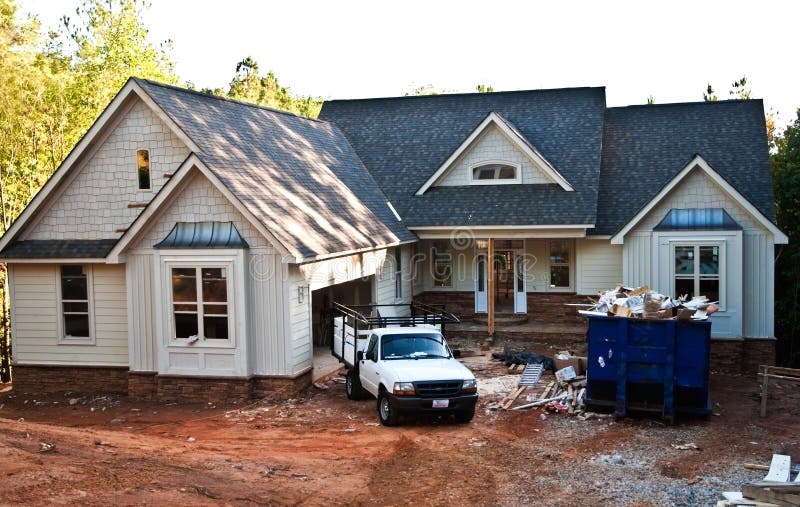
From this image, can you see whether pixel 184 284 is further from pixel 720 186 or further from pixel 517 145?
pixel 720 186

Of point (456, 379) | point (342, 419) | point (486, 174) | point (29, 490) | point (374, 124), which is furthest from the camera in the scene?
point (374, 124)

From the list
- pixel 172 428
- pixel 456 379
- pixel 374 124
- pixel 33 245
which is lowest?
pixel 172 428

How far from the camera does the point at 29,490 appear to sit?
9.52 meters

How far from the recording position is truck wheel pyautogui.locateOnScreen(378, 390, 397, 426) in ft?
47.3

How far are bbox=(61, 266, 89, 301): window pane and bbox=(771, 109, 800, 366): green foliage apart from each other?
21.3 m

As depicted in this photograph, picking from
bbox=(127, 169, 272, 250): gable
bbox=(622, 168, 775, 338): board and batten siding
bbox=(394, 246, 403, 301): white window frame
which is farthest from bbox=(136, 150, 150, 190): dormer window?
bbox=(622, 168, 775, 338): board and batten siding

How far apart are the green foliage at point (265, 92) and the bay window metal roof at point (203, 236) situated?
177ft

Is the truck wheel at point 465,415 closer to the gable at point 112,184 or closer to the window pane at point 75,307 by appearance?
the gable at point 112,184

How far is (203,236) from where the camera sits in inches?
671

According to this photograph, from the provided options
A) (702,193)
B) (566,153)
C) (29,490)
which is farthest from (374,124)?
(29,490)

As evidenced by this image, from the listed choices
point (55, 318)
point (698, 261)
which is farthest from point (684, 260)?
point (55, 318)

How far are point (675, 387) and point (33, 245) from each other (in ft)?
47.9

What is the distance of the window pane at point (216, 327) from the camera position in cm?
1705

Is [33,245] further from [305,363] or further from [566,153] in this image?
[566,153]
